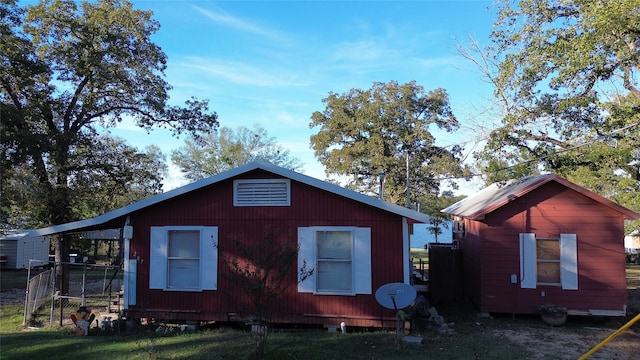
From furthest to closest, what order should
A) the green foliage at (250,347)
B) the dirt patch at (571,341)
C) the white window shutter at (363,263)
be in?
the white window shutter at (363,263) → the dirt patch at (571,341) → the green foliage at (250,347)

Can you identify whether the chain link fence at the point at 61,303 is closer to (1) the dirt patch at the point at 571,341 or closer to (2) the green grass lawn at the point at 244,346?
(2) the green grass lawn at the point at 244,346

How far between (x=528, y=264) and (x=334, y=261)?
460 centimetres

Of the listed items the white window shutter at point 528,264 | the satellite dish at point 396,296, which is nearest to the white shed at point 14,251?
the satellite dish at point 396,296

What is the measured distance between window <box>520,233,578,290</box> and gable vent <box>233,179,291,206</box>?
18.6ft

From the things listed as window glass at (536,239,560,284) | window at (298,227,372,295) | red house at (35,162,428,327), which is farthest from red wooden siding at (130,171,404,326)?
window glass at (536,239,560,284)

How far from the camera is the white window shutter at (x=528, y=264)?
Answer: 10.6 m

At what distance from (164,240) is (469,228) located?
846 centimetres

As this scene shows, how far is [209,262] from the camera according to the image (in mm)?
10117

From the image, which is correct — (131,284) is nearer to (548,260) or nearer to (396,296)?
(396,296)

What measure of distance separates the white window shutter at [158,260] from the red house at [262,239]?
0.02 metres

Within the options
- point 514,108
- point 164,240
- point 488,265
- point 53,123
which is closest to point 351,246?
point 488,265

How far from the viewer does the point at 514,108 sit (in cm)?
1476

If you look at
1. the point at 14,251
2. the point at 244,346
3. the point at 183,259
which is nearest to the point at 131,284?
the point at 183,259

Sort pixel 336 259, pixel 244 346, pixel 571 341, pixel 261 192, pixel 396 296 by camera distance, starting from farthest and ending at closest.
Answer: pixel 261 192 < pixel 336 259 < pixel 571 341 < pixel 396 296 < pixel 244 346
